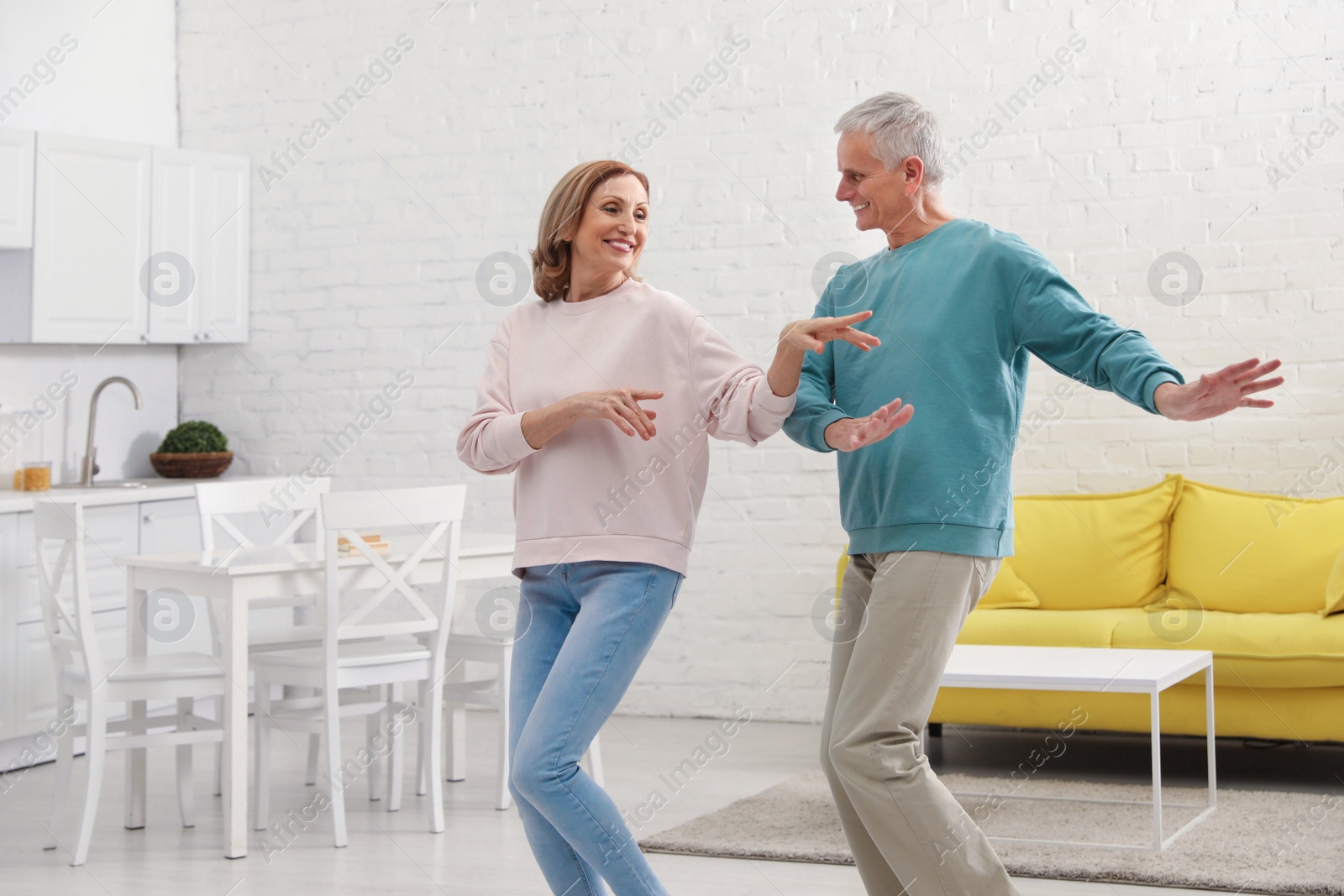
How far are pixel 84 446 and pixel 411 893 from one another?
3035mm

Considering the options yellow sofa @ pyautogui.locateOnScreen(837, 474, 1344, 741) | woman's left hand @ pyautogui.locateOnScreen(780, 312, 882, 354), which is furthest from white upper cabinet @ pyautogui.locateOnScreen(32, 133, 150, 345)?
woman's left hand @ pyautogui.locateOnScreen(780, 312, 882, 354)

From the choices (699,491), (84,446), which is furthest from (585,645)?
(84,446)

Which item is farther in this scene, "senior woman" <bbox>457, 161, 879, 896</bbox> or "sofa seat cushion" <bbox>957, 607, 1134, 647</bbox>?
"sofa seat cushion" <bbox>957, 607, 1134, 647</bbox>

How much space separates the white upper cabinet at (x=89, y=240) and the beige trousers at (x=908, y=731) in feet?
12.8

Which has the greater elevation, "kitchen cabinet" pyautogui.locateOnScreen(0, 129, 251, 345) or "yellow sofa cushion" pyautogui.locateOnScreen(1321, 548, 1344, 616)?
"kitchen cabinet" pyautogui.locateOnScreen(0, 129, 251, 345)

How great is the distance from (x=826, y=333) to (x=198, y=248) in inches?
170

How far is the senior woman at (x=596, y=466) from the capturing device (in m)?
2.11

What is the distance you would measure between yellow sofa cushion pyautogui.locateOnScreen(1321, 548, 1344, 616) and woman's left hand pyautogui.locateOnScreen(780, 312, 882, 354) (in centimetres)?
263

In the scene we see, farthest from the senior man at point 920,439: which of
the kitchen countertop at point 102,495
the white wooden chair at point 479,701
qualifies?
the kitchen countertop at point 102,495

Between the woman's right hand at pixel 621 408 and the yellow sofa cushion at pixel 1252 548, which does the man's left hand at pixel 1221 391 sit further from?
the yellow sofa cushion at pixel 1252 548

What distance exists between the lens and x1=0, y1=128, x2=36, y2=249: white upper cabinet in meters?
4.79

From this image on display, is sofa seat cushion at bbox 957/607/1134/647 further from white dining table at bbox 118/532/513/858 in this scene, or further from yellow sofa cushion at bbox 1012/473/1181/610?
white dining table at bbox 118/532/513/858

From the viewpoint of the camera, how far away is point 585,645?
83.2 inches

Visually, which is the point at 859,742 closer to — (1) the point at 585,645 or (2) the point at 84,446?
(1) the point at 585,645
